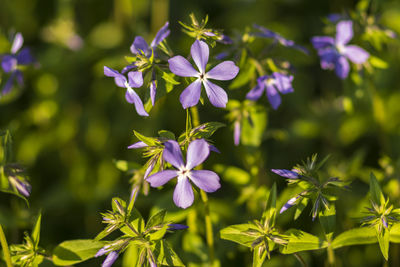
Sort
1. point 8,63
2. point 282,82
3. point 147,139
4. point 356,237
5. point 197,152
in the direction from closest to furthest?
1. point 197,152
2. point 147,139
3. point 356,237
4. point 282,82
5. point 8,63

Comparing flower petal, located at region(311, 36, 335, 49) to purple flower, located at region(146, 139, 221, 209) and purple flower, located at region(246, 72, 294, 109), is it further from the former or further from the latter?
purple flower, located at region(146, 139, 221, 209)

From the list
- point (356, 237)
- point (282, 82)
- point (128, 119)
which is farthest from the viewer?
point (128, 119)

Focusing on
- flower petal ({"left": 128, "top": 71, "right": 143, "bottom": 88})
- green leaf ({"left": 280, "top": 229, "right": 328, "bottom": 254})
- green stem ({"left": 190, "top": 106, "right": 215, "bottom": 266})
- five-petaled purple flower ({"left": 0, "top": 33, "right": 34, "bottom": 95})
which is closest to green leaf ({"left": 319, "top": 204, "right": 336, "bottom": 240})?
green leaf ({"left": 280, "top": 229, "right": 328, "bottom": 254})

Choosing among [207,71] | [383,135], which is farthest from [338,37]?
[207,71]

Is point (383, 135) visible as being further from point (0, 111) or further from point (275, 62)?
point (0, 111)

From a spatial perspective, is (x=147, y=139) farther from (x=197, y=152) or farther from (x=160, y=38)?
(x=160, y=38)

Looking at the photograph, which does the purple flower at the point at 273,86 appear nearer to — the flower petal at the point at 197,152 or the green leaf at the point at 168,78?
the green leaf at the point at 168,78

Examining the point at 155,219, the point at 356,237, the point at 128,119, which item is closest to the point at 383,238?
the point at 356,237
